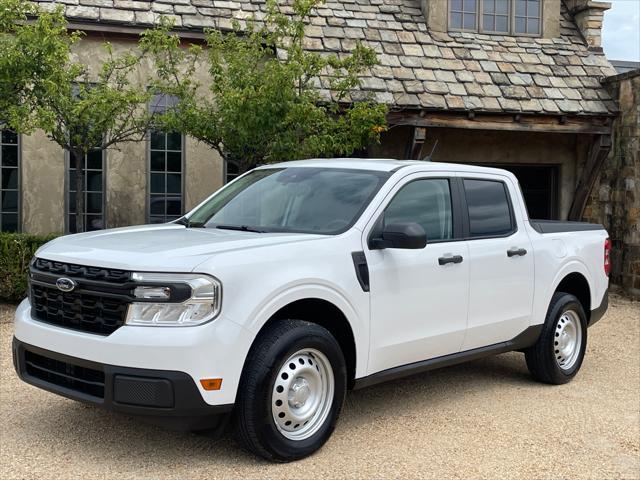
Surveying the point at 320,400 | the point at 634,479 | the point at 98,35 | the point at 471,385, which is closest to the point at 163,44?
the point at 98,35

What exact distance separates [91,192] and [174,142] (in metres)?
1.52

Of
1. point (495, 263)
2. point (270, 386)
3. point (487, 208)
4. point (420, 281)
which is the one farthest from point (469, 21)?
point (270, 386)

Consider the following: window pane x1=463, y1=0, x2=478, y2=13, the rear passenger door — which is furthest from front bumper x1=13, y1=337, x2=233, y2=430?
window pane x1=463, y1=0, x2=478, y2=13

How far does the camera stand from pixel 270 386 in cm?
458

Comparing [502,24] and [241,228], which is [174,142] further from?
[241,228]

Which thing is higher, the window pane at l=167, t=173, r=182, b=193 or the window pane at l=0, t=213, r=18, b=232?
the window pane at l=167, t=173, r=182, b=193

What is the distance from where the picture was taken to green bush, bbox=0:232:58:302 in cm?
986

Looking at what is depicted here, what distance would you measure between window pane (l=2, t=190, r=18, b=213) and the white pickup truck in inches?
278

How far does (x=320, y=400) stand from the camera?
497 centimetres

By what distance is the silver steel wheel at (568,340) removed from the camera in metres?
7.05

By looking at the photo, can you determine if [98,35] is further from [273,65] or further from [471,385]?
[471,385]

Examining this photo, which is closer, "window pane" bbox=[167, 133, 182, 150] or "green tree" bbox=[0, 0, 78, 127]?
"green tree" bbox=[0, 0, 78, 127]

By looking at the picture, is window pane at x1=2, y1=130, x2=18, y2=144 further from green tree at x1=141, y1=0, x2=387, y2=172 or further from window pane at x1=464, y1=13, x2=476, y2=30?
window pane at x1=464, y1=13, x2=476, y2=30

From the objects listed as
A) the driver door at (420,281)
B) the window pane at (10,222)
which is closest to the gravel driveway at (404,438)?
the driver door at (420,281)
